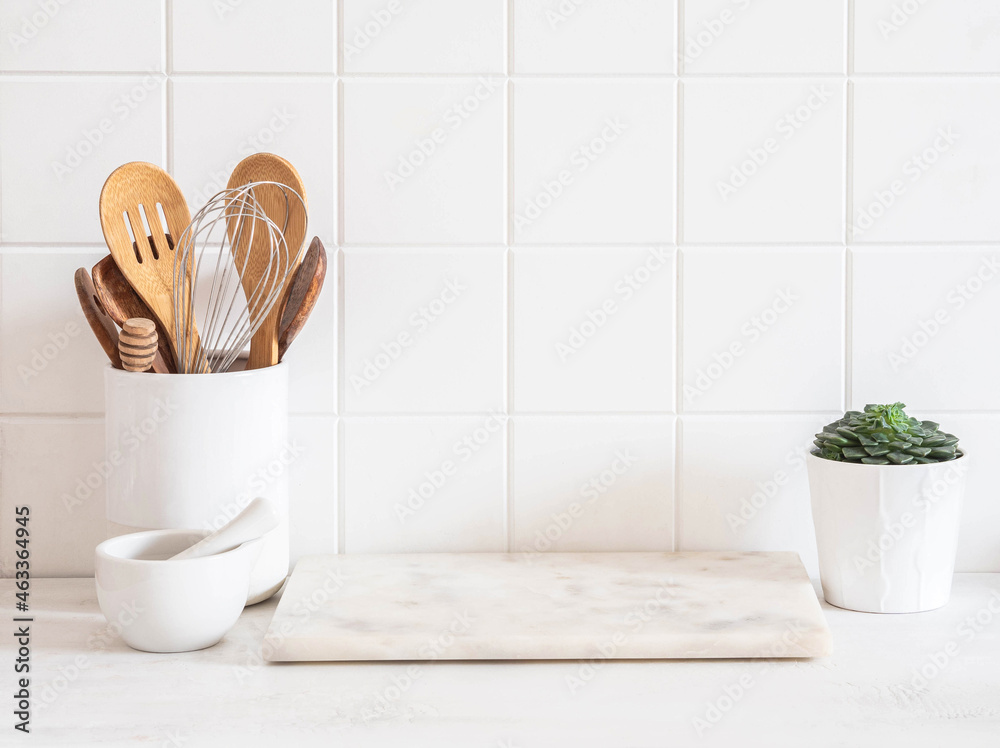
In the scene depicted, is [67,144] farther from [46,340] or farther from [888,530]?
[888,530]

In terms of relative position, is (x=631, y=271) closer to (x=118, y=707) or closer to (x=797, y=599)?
(x=797, y=599)

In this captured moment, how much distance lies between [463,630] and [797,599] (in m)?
0.26

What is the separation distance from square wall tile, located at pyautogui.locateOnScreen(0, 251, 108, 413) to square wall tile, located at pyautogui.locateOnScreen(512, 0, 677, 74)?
43 centimetres

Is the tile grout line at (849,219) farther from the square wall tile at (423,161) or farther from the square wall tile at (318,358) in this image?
the square wall tile at (318,358)

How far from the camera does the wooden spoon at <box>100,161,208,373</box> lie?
67 cm

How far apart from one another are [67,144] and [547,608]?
568mm

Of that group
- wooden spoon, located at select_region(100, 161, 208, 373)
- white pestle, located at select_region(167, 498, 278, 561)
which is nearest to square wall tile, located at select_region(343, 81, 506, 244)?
wooden spoon, located at select_region(100, 161, 208, 373)

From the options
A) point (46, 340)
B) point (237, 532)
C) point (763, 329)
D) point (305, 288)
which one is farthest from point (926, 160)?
point (46, 340)

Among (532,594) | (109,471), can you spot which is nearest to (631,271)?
(532,594)

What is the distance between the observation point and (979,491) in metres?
0.80

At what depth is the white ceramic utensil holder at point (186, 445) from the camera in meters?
0.65

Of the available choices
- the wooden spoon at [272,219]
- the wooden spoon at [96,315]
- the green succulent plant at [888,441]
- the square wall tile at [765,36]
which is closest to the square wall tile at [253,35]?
the wooden spoon at [272,219]

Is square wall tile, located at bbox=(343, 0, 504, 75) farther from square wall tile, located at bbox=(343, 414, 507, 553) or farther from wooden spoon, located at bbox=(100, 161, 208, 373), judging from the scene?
square wall tile, located at bbox=(343, 414, 507, 553)

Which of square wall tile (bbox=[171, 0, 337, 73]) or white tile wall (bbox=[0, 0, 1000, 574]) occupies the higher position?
square wall tile (bbox=[171, 0, 337, 73])
